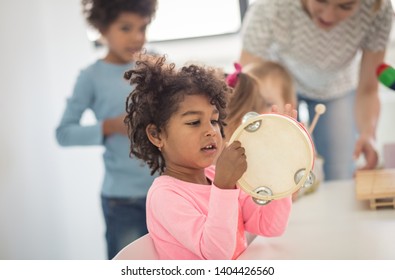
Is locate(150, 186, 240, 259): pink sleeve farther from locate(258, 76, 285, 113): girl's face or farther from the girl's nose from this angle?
locate(258, 76, 285, 113): girl's face

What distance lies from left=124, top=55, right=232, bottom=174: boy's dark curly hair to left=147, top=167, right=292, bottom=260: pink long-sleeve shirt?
0.07 meters

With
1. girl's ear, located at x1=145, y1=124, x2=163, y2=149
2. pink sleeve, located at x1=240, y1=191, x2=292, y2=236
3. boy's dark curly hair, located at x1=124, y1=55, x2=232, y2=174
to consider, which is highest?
boy's dark curly hair, located at x1=124, y1=55, x2=232, y2=174

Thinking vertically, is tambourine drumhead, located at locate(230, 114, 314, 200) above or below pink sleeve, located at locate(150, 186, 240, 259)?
above

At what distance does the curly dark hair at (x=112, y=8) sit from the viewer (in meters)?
0.99

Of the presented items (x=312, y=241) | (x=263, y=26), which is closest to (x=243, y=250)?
(x=312, y=241)

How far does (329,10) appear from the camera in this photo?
1027mm

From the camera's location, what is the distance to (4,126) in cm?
103

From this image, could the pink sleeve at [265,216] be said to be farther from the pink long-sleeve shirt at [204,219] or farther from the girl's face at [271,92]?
the girl's face at [271,92]

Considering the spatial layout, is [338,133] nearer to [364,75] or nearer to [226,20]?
[364,75]

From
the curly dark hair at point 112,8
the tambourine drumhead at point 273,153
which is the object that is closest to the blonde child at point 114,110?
the curly dark hair at point 112,8

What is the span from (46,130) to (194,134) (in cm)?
45

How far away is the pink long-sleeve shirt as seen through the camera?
66 cm

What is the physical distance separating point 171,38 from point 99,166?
262 mm

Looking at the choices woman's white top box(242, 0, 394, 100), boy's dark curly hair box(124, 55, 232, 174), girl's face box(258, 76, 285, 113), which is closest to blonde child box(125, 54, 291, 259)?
boy's dark curly hair box(124, 55, 232, 174)
